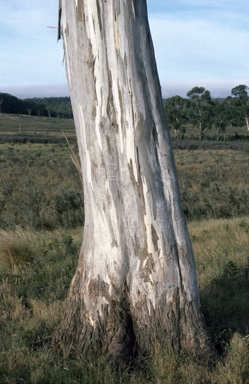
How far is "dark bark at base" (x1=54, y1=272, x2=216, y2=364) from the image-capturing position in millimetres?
3716

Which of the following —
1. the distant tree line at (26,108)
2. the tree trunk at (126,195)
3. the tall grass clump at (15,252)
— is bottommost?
the tall grass clump at (15,252)

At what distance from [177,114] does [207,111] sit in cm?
448

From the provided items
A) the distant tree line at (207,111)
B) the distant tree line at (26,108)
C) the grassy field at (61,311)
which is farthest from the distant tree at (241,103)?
the grassy field at (61,311)

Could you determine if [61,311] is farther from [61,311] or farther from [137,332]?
[137,332]

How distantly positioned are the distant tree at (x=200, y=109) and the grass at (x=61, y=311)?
7290 centimetres

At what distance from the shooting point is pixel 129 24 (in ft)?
11.5

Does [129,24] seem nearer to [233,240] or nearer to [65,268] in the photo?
[65,268]

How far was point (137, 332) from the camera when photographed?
3.81 m

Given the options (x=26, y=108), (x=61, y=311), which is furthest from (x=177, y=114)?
(x=61, y=311)

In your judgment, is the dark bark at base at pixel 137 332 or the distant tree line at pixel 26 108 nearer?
the dark bark at base at pixel 137 332

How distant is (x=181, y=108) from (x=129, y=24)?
79.8 m

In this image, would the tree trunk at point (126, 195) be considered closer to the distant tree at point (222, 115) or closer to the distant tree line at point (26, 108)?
the distant tree at point (222, 115)

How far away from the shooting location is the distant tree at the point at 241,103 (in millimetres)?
75688

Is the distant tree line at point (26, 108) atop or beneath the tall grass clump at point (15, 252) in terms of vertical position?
atop
